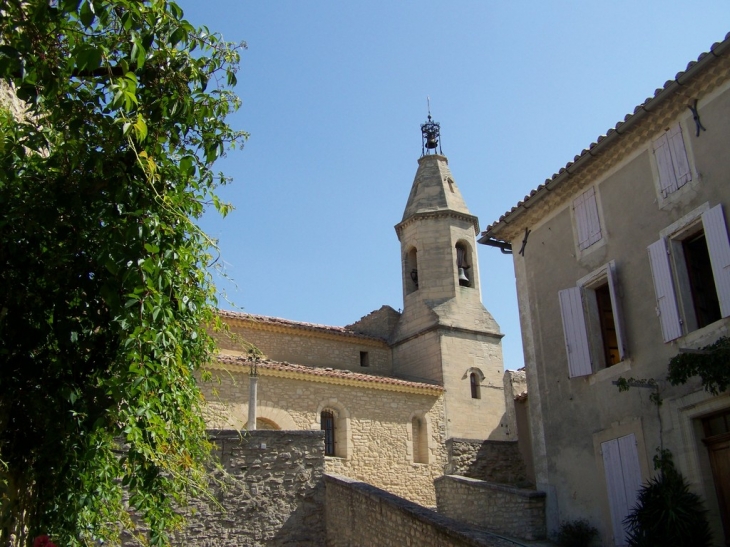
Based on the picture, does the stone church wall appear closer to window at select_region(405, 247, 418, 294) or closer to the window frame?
window at select_region(405, 247, 418, 294)

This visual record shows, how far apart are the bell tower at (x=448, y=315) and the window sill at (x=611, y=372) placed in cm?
965

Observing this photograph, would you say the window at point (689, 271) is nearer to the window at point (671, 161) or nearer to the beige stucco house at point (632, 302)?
the beige stucco house at point (632, 302)

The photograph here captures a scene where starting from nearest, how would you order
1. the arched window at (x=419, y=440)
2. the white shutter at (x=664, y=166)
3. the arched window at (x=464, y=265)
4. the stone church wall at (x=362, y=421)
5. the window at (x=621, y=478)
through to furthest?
the window at (x=621, y=478) < the white shutter at (x=664, y=166) < the stone church wall at (x=362, y=421) < the arched window at (x=419, y=440) < the arched window at (x=464, y=265)

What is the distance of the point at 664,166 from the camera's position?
11.1 m

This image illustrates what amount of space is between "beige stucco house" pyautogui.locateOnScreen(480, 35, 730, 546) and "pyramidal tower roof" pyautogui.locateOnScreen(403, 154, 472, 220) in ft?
36.3

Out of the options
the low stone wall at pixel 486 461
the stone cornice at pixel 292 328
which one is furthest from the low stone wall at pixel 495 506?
the stone cornice at pixel 292 328

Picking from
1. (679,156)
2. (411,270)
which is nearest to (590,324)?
(679,156)

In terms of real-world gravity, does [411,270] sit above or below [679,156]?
above

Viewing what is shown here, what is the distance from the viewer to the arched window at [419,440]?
2017 cm

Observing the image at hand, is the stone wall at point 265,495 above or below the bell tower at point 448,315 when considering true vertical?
below

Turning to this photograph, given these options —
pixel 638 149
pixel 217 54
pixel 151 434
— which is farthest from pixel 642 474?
pixel 217 54

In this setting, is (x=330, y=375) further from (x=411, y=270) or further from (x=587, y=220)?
(x=587, y=220)

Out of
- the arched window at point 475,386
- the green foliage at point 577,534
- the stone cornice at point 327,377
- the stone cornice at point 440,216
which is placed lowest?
the green foliage at point 577,534

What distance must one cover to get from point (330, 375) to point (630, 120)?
10470 mm
